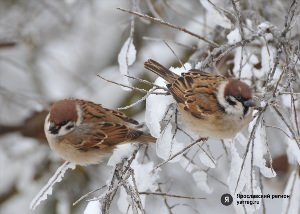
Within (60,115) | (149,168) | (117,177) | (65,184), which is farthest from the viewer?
(65,184)

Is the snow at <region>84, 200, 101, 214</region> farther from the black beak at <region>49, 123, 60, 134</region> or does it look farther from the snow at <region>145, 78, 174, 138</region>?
the black beak at <region>49, 123, 60, 134</region>

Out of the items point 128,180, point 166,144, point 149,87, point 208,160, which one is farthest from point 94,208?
point 149,87

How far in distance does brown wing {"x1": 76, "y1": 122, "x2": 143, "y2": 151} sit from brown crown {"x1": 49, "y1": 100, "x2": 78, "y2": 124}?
203 mm

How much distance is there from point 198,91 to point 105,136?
750 millimetres

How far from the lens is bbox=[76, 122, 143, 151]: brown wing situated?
3609mm

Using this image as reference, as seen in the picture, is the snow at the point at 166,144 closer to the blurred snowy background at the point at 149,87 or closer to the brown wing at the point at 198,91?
the blurred snowy background at the point at 149,87

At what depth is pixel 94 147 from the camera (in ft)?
12.3

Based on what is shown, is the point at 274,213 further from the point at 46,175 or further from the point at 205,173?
the point at 205,173

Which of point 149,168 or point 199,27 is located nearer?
point 149,168

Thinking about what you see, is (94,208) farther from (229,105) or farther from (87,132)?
(87,132)

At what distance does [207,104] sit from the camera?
3213mm

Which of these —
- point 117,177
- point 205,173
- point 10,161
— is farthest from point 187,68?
point 10,161

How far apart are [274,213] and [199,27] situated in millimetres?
2898

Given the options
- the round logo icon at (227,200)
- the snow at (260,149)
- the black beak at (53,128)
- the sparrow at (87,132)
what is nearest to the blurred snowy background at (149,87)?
the snow at (260,149)
